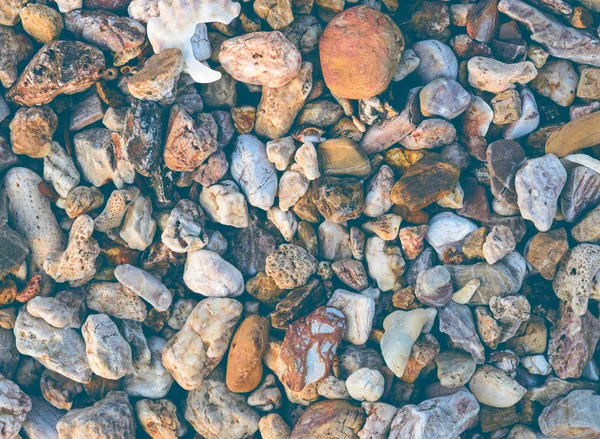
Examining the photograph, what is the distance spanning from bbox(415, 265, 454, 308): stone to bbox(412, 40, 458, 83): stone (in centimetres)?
117

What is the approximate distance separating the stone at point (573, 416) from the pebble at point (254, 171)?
2.10 m

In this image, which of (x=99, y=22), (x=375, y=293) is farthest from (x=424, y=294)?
(x=99, y=22)

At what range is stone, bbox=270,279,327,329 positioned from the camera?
11.1 ft

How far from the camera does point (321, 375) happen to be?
3375 mm

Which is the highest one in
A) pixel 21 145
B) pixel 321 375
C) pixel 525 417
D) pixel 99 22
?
pixel 99 22

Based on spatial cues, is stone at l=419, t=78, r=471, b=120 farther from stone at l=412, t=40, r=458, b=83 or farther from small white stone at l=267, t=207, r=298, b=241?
small white stone at l=267, t=207, r=298, b=241

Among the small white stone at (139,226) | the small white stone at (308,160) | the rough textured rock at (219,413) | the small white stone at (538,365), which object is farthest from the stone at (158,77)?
the small white stone at (538,365)

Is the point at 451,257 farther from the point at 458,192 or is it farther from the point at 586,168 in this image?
the point at 586,168

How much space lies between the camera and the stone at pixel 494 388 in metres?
3.36

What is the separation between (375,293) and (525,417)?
1.18 m

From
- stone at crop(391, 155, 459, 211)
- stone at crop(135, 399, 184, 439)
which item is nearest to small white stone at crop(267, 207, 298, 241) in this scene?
stone at crop(391, 155, 459, 211)

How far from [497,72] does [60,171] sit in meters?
2.69

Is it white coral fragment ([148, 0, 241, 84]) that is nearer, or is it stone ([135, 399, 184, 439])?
white coral fragment ([148, 0, 241, 84])

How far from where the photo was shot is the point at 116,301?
3.44 meters
